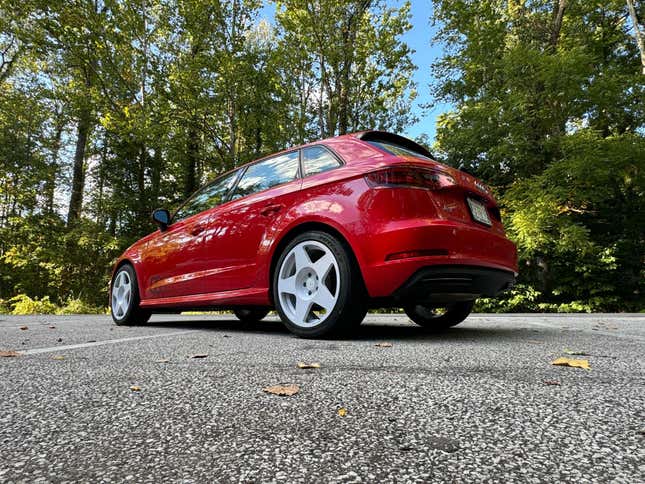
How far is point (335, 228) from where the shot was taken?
2.97 m

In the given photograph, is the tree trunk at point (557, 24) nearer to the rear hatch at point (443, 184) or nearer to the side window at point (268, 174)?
the rear hatch at point (443, 184)

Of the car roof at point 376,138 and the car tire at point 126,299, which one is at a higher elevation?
the car roof at point 376,138

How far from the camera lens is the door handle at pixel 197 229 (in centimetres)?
409

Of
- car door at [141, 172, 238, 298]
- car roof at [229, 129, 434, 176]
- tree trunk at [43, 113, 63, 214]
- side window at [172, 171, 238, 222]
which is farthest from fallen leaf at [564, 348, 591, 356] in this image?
tree trunk at [43, 113, 63, 214]

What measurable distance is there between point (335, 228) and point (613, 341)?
7.15 feet

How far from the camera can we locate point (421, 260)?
2684mm

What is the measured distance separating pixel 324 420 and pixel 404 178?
2.01m

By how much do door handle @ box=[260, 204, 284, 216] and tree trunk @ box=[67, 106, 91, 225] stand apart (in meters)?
14.8

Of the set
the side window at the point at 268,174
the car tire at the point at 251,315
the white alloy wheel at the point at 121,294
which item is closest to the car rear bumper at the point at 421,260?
the side window at the point at 268,174

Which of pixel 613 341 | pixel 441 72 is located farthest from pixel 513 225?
pixel 613 341

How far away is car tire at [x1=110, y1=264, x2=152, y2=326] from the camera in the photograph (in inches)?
191

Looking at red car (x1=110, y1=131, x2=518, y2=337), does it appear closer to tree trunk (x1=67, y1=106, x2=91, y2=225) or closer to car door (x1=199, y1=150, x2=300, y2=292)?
car door (x1=199, y1=150, x2=300, y2=292)

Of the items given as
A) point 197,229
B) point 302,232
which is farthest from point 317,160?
point 197,229

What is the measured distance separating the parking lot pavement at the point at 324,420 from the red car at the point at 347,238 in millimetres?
746
